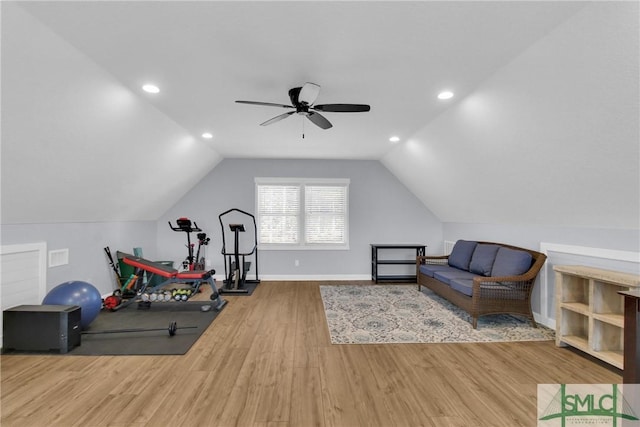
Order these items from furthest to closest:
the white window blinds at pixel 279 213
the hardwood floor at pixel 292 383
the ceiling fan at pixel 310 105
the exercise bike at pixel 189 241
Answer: the white window blinds at pixel 279 213 → the exercise bike at pixel 189 241 → the ceiling fan at pixel 310 105 → the hardwood floor at pixel 292 383

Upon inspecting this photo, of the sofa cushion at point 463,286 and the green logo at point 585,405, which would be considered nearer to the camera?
the green logo at point 585,405

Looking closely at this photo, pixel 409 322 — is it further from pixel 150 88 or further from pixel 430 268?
pixel 150 88

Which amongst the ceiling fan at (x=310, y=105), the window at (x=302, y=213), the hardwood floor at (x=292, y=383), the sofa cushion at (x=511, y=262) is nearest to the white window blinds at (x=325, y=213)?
the window at (x=302, y=213)

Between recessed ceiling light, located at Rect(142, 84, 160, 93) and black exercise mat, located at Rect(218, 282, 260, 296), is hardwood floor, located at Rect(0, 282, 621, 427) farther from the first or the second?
recessed ceiling light, located at Rect(142, 84, 160, 93)

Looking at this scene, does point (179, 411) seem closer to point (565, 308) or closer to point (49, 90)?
point (49, 90)

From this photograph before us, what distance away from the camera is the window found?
6516mm

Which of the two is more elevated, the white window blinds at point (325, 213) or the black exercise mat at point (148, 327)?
the white window blinds at point (325, 213)

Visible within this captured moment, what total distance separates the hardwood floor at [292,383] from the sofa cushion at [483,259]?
1.27 meters

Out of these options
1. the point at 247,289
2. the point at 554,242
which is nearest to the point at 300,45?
the point at 554,242

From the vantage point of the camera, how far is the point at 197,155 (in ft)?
17.5

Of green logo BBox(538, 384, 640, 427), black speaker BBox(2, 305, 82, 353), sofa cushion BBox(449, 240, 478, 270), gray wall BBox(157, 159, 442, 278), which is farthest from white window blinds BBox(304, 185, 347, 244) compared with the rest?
green logo BBox(538, 384, 640, 427)

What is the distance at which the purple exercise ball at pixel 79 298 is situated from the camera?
10.6ft

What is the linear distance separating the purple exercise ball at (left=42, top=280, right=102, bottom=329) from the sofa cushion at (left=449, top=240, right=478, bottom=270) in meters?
5.27

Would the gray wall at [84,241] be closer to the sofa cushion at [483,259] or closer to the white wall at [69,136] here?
the white wall at [69,136]
